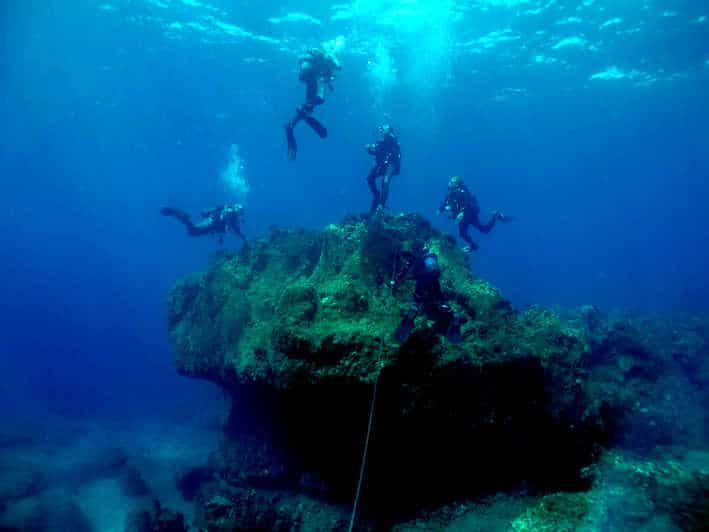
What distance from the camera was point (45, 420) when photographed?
23797 millimetres

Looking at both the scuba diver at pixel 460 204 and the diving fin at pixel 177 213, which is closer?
the scuba diver at pixel 460 204

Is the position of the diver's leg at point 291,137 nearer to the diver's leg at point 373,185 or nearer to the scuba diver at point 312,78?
the scuba diver at point 312,78

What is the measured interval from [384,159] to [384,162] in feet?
0.25

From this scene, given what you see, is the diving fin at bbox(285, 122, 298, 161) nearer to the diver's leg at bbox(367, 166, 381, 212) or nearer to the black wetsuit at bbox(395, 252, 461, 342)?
the diver's leg at bbox(367, 166, 381, 212)

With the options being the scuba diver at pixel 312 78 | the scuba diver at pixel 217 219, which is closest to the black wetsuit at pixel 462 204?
the scuba diver at pixel 312 78

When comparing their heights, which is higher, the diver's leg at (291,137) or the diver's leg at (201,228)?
the diver's leg at (201,228)

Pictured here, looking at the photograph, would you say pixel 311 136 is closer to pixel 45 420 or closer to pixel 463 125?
pixel 463 125

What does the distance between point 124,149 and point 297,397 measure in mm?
65497

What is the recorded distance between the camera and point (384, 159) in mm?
11328

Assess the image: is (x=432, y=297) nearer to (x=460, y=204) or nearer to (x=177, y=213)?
(x=460, y=204)

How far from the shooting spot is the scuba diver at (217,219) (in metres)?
13.9

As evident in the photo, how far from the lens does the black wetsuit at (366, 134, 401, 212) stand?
11.2 metres

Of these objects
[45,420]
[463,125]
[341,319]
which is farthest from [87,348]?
[341,319]

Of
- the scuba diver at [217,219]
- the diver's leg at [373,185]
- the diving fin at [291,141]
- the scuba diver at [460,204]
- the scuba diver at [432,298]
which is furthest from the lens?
the scuba diver at [217,219]
